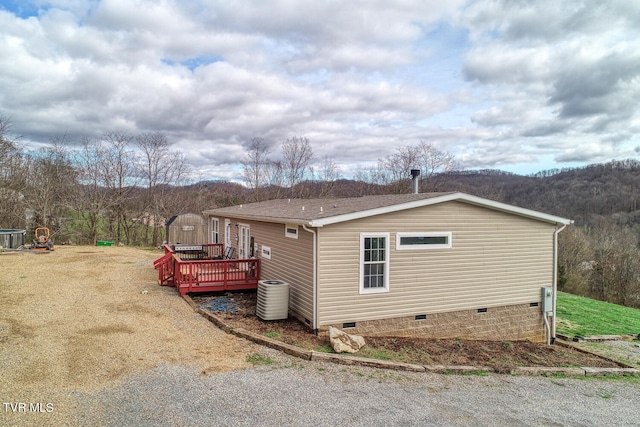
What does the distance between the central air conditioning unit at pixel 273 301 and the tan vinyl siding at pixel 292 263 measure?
0.30 meters

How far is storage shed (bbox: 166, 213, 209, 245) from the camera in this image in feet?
71.7

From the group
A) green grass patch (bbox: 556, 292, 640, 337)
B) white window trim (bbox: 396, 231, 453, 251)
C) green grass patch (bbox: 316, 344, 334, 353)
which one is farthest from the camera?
green grass patch (bbox: 556, 292, 640, 337)

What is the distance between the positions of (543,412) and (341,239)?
4.47 meters

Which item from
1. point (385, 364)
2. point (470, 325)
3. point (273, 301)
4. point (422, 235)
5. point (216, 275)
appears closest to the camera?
point (385, 364)

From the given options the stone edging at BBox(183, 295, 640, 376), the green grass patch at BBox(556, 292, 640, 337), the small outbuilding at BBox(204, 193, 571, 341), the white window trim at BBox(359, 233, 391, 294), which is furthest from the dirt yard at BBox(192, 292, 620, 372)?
the green grass patch at BBox(556, 292, 640, 337)

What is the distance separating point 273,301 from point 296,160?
25006 millimetres

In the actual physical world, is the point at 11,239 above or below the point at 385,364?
above

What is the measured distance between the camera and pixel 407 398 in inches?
214

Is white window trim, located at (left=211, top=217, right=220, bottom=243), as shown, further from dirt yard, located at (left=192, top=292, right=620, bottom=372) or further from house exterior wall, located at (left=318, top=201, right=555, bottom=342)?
house exterior wall, located at (left=318, top=201, right=555, bottom=342)

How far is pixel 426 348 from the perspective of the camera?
8094 mm

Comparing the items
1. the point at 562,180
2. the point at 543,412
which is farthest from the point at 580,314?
the point at 562,180

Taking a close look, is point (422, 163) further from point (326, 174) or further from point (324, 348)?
point (324, 348)

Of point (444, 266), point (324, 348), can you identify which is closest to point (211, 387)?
point (324, 348)

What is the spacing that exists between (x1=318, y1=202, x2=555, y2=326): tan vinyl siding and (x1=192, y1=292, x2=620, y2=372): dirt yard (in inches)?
27.6
